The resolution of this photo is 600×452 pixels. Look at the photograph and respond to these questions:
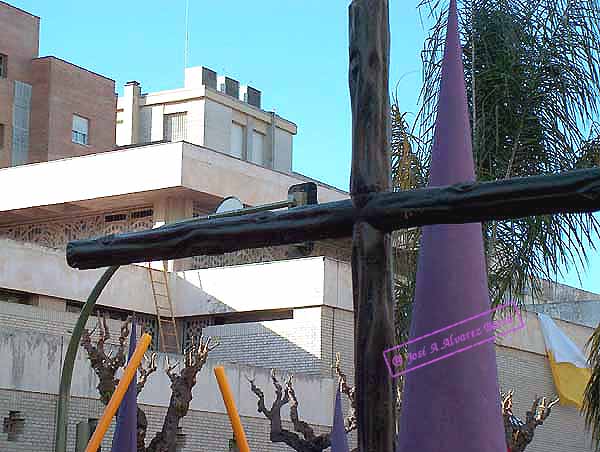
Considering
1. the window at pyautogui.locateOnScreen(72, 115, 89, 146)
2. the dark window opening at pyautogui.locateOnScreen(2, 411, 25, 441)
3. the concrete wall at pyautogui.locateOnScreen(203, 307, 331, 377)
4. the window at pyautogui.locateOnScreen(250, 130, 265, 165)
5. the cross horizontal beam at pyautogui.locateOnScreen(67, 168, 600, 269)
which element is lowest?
the dark window opening at pyautogui.locateOnScreen(2, 411, 25, 441)

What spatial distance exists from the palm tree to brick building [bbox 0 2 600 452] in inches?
358

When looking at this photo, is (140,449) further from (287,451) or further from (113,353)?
(287,451)

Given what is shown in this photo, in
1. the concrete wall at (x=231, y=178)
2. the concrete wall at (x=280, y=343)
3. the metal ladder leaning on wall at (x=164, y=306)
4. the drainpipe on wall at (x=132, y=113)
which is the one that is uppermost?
the drainpipe on wall at (x=132, y=113)

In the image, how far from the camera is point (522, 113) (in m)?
12.3

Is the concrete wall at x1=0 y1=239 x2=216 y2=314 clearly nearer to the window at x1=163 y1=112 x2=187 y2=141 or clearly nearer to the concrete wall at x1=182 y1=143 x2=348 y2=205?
the concrete wall at x1=182 y1=143 x2=348 y2=205

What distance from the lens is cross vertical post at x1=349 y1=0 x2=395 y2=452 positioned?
523 centimetres

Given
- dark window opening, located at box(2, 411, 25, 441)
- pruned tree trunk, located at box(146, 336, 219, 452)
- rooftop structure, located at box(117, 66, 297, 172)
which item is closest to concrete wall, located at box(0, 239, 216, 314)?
dark window opening, located at box(2, 411, 25, 441)

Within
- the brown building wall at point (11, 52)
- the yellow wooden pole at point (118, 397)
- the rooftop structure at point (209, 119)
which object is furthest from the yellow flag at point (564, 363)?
the yellow wooden pole at point (118, 397)

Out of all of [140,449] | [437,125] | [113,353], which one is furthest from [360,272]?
[113,353]

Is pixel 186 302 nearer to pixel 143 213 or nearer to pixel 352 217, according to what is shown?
pixel 143 213

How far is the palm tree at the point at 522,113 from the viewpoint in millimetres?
12141

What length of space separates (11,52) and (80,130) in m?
3.71

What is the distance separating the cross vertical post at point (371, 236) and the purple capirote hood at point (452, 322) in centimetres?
21

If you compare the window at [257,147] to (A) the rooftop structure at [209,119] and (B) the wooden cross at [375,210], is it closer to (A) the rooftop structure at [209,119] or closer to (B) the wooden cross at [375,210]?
(A) the rooftop structure at [209,119]
